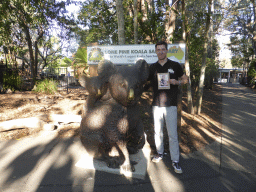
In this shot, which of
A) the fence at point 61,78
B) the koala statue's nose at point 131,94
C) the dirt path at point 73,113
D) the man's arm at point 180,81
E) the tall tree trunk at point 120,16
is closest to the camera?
the koala statue's nose at point 131,94

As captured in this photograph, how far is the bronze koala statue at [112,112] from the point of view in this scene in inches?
92.1

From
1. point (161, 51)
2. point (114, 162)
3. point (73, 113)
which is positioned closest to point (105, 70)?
point (161, 51)

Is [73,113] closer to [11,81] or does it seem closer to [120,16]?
[120,16]

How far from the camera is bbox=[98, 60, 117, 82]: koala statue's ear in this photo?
7.81 feet

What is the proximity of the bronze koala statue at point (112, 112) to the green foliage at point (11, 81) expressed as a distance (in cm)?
749

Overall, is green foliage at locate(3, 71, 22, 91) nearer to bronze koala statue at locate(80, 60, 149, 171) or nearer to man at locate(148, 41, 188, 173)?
bronze koala statue at locate(80, 60, 149, 171)

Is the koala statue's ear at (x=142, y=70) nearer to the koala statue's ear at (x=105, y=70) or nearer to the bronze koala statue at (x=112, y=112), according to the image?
the bronze koala statue at (x=112, y=112)

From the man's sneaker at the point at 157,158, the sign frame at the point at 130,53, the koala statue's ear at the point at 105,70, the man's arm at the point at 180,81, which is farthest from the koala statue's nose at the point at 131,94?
the sign frame at the point at 130,53

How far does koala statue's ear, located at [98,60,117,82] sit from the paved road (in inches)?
56.1

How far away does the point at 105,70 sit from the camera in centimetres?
239

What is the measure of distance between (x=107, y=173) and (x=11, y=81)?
26.2 feet

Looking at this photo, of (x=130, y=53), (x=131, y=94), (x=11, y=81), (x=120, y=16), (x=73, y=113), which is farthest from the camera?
(x=11, y=81)

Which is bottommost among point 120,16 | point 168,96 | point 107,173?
point 107,173

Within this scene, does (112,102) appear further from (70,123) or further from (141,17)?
(141,17)
